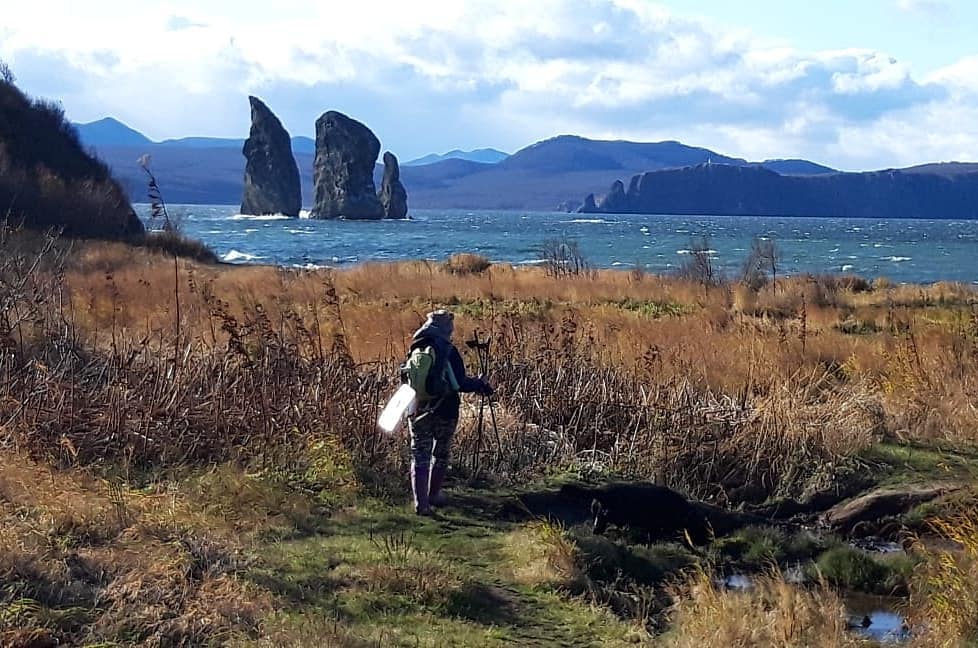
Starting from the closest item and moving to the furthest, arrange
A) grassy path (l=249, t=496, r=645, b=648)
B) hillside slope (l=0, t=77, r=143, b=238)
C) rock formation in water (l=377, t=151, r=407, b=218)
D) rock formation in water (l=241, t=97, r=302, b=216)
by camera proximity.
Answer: grassy path (l=249, t=496, r=645, b=648) → hillside slope (l=0, t=77, r=143, b=238) → rock formation in water (l=241, t=97, r=302, b=216) → rock formation in water (l=377, t=151, r=407, b=218)

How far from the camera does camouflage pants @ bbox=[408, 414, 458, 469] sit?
25.0ft

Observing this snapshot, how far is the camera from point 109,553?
585 cm

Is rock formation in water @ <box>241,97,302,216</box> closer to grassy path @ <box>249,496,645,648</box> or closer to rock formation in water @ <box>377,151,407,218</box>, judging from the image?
rock formation in water @ <box>377,151,407,218</box>

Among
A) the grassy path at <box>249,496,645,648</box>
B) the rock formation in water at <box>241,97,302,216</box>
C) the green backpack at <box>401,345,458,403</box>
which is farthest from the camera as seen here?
the rock formation in water at <box>241,97,302,216</box>

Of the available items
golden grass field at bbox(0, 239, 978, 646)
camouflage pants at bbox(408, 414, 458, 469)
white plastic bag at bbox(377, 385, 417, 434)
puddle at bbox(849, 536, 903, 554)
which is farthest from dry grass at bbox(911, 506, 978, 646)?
white plastic bag at bbox(377, 385, 417, 434)

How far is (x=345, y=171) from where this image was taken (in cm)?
16262

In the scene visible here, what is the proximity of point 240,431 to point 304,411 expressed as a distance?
521 millimetres

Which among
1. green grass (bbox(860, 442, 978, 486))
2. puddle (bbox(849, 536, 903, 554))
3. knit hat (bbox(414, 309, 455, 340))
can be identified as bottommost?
puddle (bbox(849, 536, 903, 554))

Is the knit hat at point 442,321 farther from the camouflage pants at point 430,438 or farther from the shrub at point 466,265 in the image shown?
the shrub at point 466,265

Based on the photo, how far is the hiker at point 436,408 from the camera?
7430mm

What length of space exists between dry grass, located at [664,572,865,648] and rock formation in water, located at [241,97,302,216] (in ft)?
531

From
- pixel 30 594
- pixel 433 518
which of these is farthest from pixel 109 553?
pixel 433 518

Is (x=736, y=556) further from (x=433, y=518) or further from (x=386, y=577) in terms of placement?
(x=386, y=577)

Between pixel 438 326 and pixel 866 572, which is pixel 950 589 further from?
pixel 438 326
